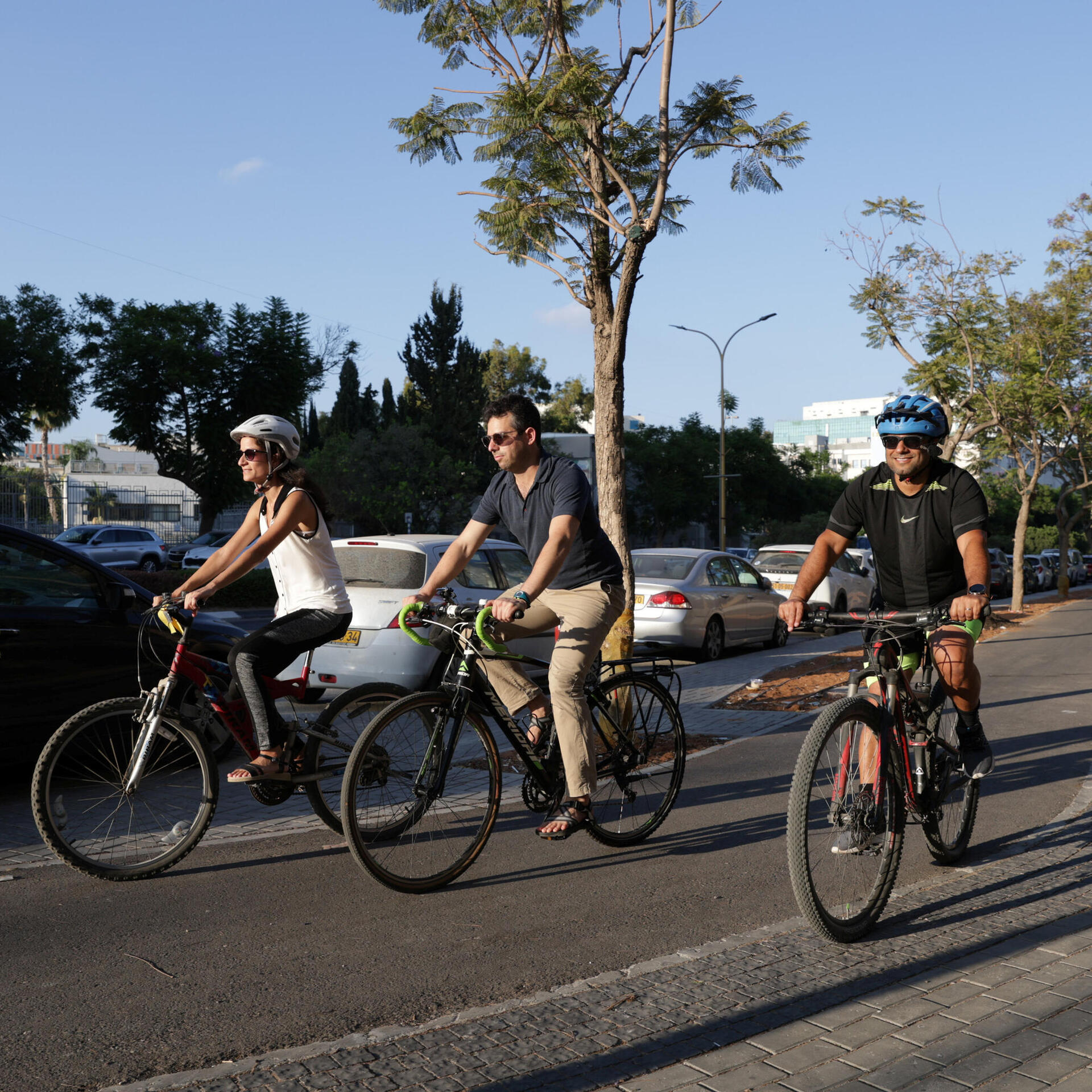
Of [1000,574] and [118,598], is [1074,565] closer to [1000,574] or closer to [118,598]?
[1000,574]

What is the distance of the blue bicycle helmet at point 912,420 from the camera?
15.4 feet

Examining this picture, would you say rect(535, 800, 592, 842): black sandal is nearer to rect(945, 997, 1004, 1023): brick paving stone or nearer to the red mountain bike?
the red mountain bike

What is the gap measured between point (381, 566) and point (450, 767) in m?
5.28

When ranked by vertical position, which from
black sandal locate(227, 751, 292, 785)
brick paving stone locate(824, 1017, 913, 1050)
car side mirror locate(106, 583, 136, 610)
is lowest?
brick paving stone locate(824, 1017, 913, 1050)

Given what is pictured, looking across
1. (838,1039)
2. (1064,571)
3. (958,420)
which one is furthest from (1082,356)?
(838,1039)

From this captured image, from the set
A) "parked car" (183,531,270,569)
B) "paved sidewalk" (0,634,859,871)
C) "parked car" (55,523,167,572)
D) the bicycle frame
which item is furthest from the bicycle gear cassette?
"parked car" (55,523,167,572)

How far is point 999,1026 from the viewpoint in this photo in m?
3.38

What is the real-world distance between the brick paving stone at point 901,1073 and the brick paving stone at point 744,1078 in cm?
24

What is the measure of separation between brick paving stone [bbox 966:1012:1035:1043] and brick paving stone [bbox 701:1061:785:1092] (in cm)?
66

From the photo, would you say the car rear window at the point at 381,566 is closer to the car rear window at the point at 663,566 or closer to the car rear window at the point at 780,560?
the car rear window at the point at 663,566

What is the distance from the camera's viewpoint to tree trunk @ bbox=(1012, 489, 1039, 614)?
Result: 90.6 feet

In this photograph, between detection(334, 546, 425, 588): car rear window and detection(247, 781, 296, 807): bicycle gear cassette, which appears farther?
detection(334, 546, 425, 588): car rear window

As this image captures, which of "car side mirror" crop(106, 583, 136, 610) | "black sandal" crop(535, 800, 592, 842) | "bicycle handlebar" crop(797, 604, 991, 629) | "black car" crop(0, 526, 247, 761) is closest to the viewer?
"bicycle handlebar" crop(797, 604, 991, 629)

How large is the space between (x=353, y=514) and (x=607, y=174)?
125ft
